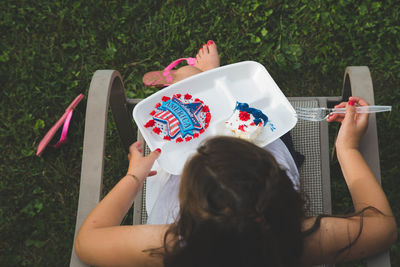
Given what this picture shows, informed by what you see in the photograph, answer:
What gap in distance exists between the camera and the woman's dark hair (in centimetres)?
69

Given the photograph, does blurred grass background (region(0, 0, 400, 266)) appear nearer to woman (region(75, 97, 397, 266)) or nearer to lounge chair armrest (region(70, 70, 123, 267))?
lounge chair armrest (region(70, 70, 123, 267))

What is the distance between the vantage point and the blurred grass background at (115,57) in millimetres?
1682

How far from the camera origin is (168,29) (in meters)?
1.85

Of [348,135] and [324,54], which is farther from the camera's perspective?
[324,54]

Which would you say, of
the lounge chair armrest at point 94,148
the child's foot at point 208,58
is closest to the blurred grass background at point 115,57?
the child's foot at point 208,58

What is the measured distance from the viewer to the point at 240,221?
680 mm

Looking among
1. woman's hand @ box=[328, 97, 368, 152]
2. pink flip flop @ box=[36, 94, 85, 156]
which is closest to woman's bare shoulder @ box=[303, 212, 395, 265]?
woman's hand @ box=[328, 97, 368, 152]

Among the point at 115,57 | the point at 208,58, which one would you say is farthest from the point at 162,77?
the point at 115,57

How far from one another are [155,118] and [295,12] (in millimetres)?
1149

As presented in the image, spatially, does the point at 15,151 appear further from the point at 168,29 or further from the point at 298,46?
the point at 298,46

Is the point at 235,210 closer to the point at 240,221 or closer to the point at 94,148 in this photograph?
the point at 240,221

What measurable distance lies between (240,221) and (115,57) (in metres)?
1.41

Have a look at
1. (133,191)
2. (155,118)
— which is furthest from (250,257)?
(155,118)

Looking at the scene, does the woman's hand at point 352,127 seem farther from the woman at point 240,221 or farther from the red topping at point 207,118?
the red topping at point 207,118
